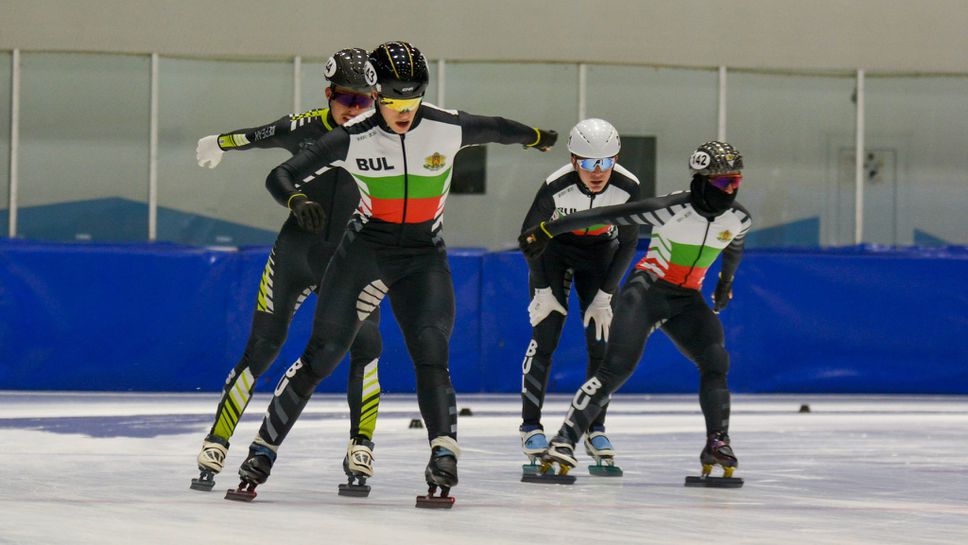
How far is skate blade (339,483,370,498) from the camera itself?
252 inches

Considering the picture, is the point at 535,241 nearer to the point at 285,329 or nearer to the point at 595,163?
the point at 595,163

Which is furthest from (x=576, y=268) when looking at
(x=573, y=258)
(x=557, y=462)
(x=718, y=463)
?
(x=718, y=463)

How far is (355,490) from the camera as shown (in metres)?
6.44

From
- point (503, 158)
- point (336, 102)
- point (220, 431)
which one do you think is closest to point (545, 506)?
point (220, 431)

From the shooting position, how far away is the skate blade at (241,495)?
239 inches

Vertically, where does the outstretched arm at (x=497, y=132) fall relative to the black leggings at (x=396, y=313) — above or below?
above

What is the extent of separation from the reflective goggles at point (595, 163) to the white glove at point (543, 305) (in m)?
0.66

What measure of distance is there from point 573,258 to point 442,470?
2.26 m

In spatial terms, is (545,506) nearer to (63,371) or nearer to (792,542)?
(792,542)

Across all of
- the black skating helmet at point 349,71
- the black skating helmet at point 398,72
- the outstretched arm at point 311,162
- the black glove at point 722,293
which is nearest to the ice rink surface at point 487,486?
the black glove at point 722,293

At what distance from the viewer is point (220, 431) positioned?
21.9 feet

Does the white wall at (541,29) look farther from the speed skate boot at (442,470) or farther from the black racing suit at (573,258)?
the speed skate boot at (442,470)

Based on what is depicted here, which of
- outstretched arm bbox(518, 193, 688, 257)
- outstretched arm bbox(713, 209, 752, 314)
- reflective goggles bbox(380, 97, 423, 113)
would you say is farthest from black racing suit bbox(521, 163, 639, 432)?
reflective goggles bbox(380, 97, 423, 113)

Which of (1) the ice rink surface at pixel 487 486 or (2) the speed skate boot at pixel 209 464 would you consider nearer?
(1) the ice rink surface at pixel 487 486
